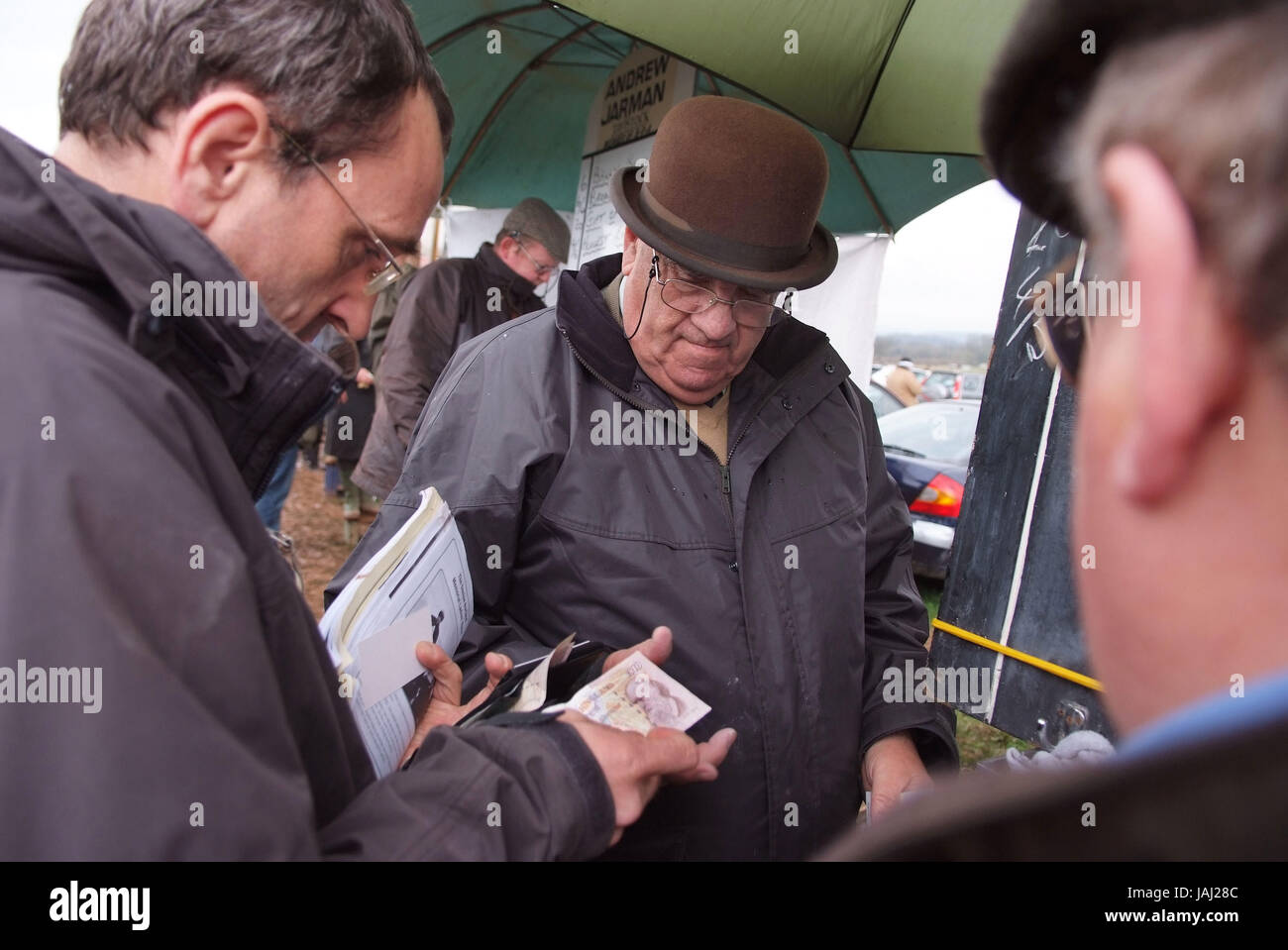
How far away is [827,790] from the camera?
2008 mm

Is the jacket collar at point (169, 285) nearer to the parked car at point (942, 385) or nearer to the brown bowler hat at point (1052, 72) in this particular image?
the brown bowler hat at point (1052, 72)

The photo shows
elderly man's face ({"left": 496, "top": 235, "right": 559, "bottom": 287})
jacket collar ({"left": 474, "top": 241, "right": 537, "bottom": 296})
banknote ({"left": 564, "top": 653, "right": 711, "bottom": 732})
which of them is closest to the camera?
banknote ({"left": 564, "top": 653, "right": 711, "bottom": 732})

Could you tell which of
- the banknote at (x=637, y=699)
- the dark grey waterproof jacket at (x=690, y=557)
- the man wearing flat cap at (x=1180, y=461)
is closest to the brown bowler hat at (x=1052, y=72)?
the man wearing flat cap at (x=1180, y=461)

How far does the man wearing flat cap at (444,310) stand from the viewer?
15.2ft

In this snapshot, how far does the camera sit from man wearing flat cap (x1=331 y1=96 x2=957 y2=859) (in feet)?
6.27

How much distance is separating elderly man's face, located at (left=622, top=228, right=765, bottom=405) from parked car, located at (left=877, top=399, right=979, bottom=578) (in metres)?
5.11

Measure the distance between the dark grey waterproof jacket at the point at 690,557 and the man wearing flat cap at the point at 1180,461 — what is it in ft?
4.24

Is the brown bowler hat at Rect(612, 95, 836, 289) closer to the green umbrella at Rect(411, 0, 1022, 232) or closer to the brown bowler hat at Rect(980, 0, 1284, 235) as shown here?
the green umbrella at Rect(411, 0, 1022, 232)

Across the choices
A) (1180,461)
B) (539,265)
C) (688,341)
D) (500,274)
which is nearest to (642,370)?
(688,341)

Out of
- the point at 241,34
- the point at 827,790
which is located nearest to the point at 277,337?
the point at 241,34

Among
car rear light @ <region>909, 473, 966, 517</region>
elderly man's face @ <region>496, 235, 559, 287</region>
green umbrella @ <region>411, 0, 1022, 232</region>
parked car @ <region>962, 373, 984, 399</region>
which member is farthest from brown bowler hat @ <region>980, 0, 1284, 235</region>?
parked car @ <region>962, 373, 984, 399</region>

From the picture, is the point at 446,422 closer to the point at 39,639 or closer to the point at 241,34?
the point at 241,34

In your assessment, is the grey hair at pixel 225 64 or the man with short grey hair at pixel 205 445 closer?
the man with short grey hair at pixel 205 445

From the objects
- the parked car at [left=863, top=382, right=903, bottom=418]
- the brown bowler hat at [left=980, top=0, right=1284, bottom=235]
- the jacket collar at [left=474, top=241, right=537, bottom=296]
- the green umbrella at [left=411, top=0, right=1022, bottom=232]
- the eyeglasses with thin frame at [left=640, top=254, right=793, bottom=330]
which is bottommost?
the brown bowler hat at [left=980, top=0, right=1284, bottom=235]
